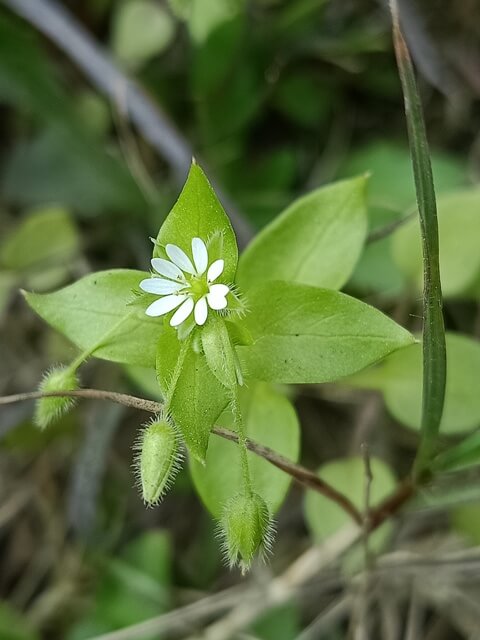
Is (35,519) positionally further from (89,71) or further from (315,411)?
(89,71)

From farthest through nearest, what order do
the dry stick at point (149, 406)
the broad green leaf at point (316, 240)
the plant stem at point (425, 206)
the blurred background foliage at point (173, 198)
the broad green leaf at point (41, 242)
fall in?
the broad green leaf at point (41, 242) < the blurred background foliage at point (173, 198) < the broad green leaf at point (316, 240) < the dry stick at point (149, 406) < the plant stem at point (425, 206)

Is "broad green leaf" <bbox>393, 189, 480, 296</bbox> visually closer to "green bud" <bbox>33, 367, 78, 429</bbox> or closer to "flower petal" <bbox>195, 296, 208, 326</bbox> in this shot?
"flower petal" <bbox>195, 296, 208, 326</bbox>

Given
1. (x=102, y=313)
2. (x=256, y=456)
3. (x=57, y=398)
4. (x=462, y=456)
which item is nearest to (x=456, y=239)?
(x=462, y=456)

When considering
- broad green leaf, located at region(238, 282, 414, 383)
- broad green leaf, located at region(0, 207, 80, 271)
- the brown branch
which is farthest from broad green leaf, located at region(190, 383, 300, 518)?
broad green leaf, located at region(0, 207, 80, 271)

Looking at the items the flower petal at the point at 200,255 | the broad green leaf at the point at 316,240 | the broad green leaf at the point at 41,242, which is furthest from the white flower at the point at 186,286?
the broad green leaf at the point at 41,242

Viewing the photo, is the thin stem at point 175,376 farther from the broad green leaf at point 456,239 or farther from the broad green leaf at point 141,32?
the broad green leaf at point 141,32


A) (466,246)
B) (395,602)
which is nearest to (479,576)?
(395,602)
